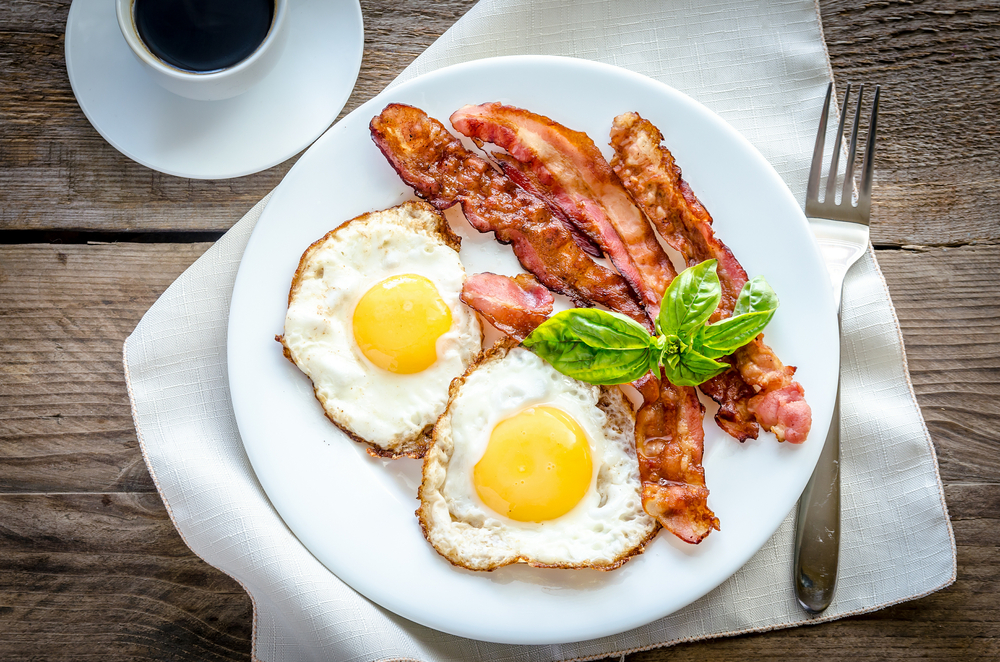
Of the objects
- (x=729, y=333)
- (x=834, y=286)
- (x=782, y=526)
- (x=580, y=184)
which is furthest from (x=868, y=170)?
(x=782, y=526)

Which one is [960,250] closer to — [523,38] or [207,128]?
[523,38]

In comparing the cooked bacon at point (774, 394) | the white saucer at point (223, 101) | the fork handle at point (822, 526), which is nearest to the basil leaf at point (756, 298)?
the cooked bacon at point (774, 394)

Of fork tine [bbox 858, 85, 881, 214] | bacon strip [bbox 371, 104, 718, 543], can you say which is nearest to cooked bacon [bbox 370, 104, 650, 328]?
bacon strip [bbox 371, 104, 718, 543]

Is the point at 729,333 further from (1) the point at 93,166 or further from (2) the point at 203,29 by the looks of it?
(1) the point at 93,166

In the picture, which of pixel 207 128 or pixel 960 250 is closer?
pixel 207 128

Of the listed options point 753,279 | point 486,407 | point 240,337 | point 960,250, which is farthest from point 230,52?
point 960,250

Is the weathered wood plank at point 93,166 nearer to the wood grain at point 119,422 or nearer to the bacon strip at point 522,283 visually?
the wood grain at point 119,422
